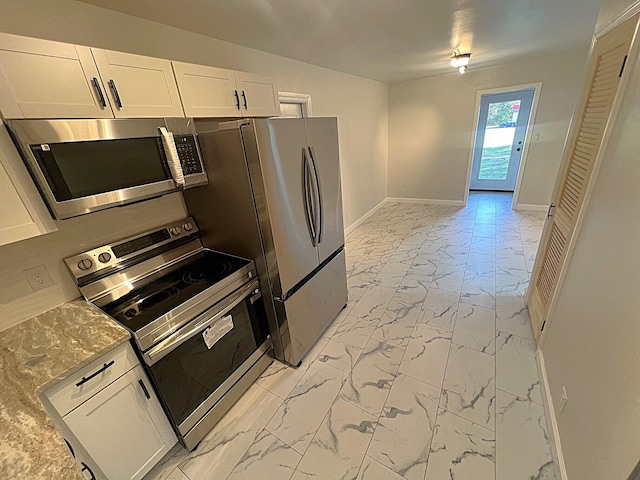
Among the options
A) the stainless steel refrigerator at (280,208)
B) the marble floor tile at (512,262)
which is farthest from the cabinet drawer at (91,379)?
the marble floor tile at (512,262)

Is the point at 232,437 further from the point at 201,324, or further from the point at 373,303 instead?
the point at 373,303

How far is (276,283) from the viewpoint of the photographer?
1.74 meters

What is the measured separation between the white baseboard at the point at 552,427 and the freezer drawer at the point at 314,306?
4.93 ft

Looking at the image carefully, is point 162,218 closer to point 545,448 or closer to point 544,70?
point 545,448

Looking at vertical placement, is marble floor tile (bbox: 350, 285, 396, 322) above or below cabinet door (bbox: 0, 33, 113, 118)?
below

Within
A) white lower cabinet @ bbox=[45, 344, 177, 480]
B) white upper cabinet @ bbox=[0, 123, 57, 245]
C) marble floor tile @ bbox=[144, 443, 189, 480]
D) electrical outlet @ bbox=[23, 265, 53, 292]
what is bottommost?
marble floor tile @ bbox=[144, 443, 189, 480]

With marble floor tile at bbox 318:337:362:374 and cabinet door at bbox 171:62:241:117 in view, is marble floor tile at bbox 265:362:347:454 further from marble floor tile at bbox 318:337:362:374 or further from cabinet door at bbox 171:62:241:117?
cabinet door at bbox 171:62:241:117

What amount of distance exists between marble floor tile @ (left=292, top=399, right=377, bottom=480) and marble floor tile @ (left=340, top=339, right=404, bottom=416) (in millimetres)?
67

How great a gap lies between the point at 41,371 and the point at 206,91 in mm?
1579

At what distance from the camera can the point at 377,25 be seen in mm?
2131

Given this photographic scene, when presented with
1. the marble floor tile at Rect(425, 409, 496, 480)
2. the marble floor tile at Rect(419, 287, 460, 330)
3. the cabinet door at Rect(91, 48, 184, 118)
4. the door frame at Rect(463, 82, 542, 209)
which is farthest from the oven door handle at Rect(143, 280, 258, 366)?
the door frame at Rect(463, 82, 542, 209)

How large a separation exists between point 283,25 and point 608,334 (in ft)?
8.43

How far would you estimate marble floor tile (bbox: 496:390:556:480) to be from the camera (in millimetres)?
1320

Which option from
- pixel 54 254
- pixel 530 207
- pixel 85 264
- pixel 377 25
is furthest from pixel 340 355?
pixel 530 207
